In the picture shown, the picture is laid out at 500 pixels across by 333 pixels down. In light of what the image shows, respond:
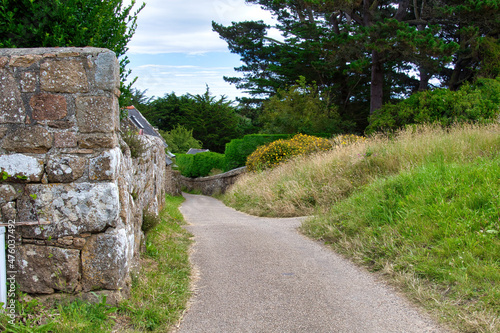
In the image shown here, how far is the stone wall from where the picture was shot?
3.21 metres

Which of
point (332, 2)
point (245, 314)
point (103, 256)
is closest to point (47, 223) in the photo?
point (103, 256)

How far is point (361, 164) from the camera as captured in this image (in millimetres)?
8391

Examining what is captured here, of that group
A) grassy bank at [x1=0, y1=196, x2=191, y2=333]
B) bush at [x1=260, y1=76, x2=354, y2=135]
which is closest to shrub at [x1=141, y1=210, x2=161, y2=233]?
grassy bank at [x1=0, y1=196, x2=191, y2=333]

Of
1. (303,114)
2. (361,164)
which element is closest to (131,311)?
(361,164)

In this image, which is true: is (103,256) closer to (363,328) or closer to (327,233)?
(363,328)

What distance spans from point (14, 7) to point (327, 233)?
4981 mm

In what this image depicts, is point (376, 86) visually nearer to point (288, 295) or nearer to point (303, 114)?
point (303, 114)

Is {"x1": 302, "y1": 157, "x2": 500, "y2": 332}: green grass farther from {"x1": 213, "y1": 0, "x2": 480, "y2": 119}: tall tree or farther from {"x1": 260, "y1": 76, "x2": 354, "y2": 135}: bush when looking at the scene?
{"x1": 260, "y1": 76, "x2": 354, "y2": 135}: bush

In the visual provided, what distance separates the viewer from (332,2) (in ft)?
52.8

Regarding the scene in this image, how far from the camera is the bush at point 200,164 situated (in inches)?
1070

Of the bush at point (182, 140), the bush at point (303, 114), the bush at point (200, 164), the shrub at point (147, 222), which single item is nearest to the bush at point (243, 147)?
the bush at point (303, 114)

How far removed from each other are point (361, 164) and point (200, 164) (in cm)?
2061

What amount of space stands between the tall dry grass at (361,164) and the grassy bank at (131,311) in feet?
14.7

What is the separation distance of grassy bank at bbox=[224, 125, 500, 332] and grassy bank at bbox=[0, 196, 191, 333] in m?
→ 2.35
